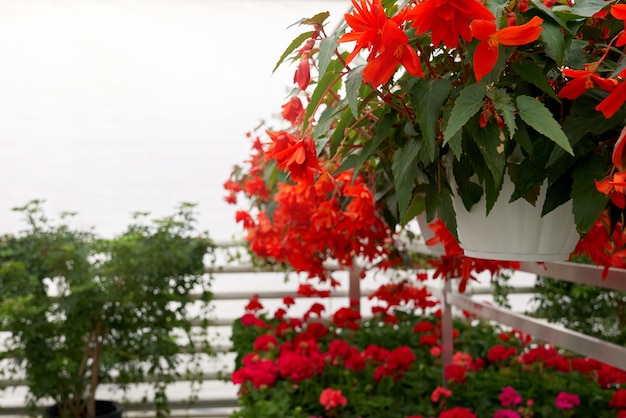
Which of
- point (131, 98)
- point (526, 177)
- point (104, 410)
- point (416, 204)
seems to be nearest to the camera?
point (526, 177)

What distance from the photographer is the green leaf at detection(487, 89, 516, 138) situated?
404 millimetres

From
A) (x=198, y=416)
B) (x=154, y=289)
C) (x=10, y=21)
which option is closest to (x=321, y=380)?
(x=154, y=289)

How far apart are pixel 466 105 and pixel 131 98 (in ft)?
10.7

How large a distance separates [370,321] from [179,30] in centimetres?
179

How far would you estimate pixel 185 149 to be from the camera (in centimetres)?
357

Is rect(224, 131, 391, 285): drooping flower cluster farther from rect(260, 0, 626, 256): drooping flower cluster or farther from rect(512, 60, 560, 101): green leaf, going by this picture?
rect(512, 60, 560, 101): green leaf

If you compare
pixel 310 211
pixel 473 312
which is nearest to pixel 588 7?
pixel 310 211

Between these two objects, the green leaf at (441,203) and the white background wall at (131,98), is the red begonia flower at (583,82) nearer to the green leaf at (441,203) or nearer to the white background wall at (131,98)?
the green leaf at (441,203)

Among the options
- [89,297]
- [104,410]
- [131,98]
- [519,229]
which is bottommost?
[104,410]

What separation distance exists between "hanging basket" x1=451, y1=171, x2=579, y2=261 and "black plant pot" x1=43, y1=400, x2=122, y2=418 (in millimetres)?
2611

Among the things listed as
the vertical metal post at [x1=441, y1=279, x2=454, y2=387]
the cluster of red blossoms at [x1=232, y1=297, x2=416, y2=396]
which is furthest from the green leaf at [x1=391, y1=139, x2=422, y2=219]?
the vertical metal post at [x1=441, y1=279, x2=454, y2=387]

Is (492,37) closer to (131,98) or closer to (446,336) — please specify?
(446,336)

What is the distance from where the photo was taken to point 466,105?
41 cm

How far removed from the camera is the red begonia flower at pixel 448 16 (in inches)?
15.1
